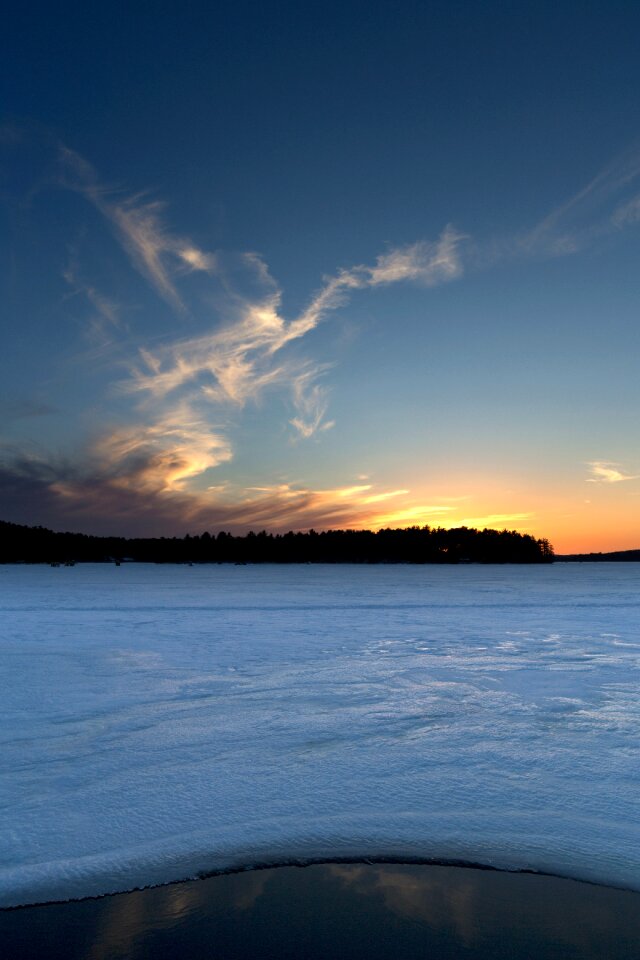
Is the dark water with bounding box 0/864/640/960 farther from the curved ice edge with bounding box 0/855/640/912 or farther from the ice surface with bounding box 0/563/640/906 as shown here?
the ice surface with bounding box 0/563/640/906

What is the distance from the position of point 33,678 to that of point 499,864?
7037 millimetres

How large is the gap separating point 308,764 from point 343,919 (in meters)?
1.95

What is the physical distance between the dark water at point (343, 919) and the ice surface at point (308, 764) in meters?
0.18

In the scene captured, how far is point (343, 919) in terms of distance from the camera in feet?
9.34

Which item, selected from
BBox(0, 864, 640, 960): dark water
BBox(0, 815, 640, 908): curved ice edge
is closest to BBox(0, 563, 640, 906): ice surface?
BBox(0, 815, 640, 908): curved ice edge

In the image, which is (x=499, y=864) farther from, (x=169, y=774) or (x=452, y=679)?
(x=452, y=679)

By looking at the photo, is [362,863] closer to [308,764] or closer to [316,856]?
[316,856]

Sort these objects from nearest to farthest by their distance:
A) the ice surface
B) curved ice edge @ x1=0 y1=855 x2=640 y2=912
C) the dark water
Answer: the dark water
curved ice edge @ x1=0 y1=855 x2=640 y2=912
the ice surface

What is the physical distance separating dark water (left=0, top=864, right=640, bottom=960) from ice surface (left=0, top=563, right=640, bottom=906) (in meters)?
0.18

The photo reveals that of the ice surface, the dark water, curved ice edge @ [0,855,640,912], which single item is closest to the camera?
the dark water

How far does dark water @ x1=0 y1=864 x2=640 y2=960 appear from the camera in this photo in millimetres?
2609

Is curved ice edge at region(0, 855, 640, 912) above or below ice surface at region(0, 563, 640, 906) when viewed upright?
below

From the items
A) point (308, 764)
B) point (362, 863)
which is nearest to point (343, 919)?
point (362, 863)

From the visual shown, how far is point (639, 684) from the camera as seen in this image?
8109 millimetres
